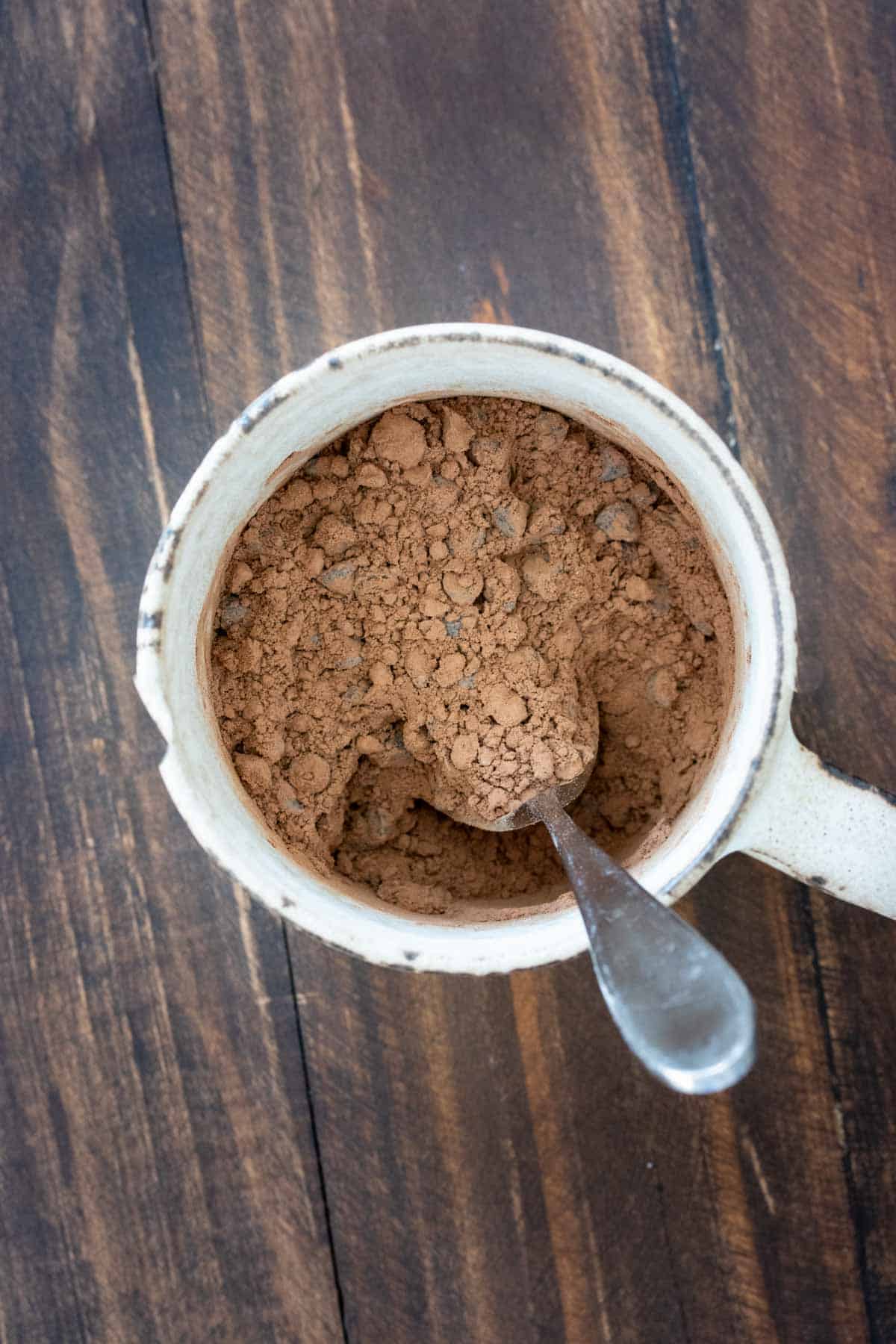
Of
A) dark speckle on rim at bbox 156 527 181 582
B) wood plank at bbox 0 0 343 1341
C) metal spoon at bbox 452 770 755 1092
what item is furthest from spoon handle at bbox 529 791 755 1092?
wood plank at bbox 0 0 343 1341

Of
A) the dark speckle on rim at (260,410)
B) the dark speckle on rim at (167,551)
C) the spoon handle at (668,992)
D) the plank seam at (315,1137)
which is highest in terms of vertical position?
the dark speckle on rim at (260,410)

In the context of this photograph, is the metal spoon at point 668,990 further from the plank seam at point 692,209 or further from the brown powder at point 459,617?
the plank seam at point 692,209

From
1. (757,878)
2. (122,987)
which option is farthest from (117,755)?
(757,878)

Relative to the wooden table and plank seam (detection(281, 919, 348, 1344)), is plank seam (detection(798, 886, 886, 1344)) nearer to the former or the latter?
the wooden table

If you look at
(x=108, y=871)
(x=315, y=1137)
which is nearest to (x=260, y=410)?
(x=108, y=871)

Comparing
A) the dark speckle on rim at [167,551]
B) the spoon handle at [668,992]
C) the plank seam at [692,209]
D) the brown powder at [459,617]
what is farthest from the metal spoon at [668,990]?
the plank seam at [692,209]

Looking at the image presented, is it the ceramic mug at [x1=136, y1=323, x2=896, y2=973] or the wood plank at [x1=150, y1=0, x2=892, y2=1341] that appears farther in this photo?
the wood plank at [x1=150, y1=0, x2=892, y2=1341]
